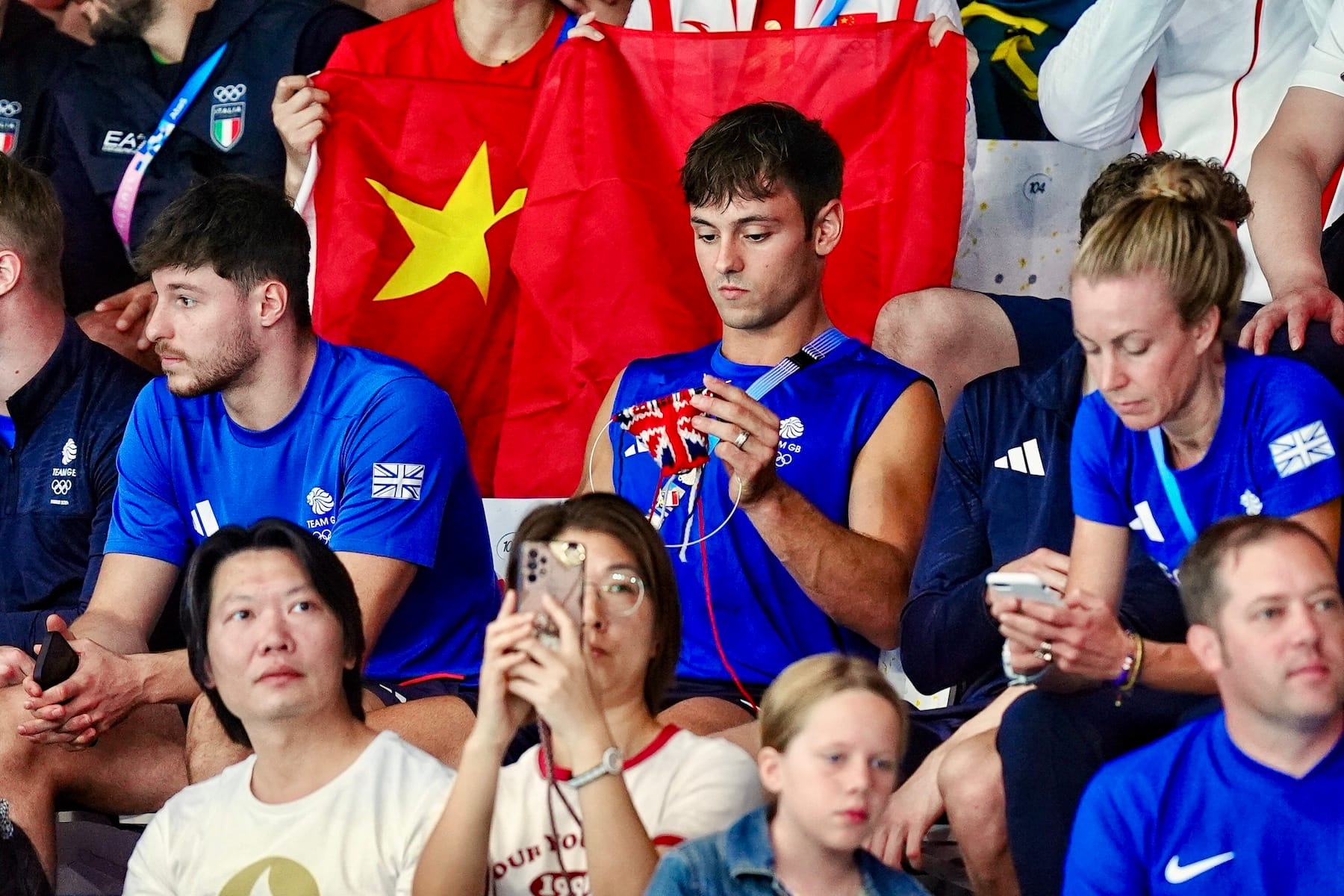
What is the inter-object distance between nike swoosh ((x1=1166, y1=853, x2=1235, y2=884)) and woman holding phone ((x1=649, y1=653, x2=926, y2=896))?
13.4 inches

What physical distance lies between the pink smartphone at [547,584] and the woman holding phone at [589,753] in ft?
0.05

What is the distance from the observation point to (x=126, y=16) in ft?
16.0

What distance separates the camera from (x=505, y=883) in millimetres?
2539

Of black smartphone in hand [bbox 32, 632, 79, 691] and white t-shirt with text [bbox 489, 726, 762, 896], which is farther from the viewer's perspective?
Result: black smartphone in hand [bbox 32, 632, 79, 691]

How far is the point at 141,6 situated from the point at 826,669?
3.37 meters

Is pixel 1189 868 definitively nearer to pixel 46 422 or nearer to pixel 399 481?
pixel 399 481

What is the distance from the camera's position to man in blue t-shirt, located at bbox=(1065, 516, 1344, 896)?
2.28 metres

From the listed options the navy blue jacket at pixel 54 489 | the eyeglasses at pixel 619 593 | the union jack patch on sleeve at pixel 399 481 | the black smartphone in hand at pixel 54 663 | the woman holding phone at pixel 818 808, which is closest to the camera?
the woman holding phone at pixel 818 808

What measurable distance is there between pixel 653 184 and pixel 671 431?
1.14 meters

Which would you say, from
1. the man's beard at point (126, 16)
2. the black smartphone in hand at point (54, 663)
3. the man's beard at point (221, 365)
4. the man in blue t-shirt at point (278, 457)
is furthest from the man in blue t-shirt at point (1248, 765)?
the man's beard at point (126, 16)

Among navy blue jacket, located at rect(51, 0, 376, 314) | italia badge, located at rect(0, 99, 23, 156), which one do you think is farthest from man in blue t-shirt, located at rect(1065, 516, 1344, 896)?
italia badge, located at rect(0, 99, 23, 156)

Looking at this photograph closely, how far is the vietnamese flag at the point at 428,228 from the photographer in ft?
14.4

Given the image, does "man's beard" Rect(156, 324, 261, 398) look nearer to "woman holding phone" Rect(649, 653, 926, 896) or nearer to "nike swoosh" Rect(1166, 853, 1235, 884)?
"woman holding phone" Rect(649, 653, 926, 896)

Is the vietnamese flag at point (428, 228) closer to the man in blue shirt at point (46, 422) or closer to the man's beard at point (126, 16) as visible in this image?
the man in blue shirt at point (46, 422)
